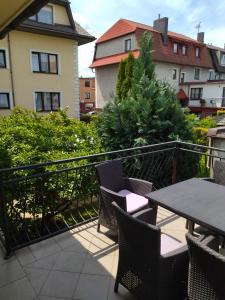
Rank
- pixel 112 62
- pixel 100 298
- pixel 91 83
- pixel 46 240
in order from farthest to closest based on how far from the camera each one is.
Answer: pixel 91 83
pixel 112 62
pixel 46 240
pixel 100 298

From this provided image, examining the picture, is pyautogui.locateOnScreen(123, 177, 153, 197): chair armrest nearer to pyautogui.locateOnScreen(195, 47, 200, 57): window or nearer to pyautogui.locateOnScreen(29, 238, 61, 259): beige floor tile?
pyautogui.locateOnScreen(29, 238, 61, 259): beige floor tile

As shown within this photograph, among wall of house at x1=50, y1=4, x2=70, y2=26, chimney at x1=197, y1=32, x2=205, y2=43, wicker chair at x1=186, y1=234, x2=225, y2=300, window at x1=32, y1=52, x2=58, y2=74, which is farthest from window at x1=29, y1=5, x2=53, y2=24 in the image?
chimney at x1=197, y1=32, x2=205, y2=43

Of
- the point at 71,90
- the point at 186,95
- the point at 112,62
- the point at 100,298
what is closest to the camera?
the point at 100,298

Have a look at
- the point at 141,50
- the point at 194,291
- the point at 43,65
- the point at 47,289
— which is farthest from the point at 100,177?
the point at 43,65

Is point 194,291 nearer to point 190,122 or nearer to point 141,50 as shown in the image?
point 190,122

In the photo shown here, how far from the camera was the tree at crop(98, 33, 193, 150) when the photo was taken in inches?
169

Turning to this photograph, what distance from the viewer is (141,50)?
4922 millimetres

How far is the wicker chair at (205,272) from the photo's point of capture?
1205 millimetres

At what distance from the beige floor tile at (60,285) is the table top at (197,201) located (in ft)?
3.39

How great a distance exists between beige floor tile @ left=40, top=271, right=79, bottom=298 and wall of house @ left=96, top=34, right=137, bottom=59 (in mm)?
18040

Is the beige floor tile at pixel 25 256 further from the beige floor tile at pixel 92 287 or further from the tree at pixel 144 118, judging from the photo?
the tree at pixel 144 118

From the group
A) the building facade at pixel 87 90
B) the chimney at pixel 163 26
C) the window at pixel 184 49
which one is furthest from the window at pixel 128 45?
the building facade at pixel 87 90

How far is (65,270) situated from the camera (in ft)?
7.25

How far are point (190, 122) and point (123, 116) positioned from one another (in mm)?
1413
